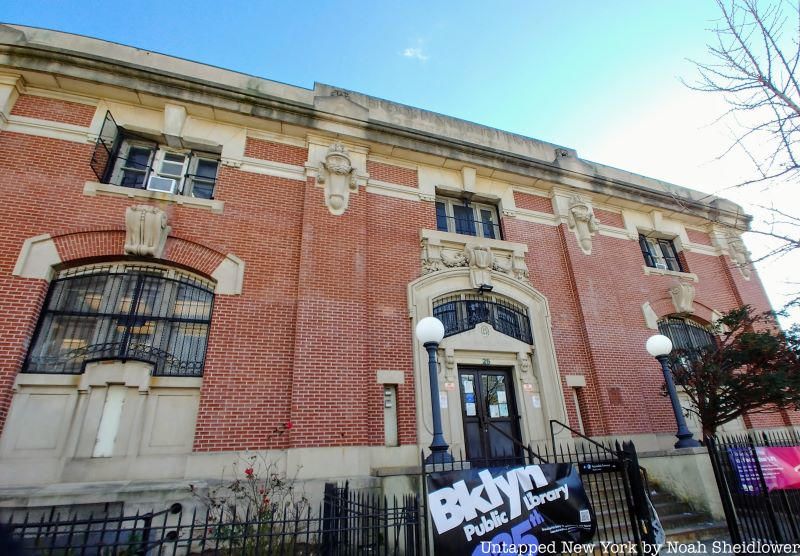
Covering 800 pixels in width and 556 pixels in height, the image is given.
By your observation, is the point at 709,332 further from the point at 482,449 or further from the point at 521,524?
the point at 521,524

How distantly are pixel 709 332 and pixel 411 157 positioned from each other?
34.1 ft

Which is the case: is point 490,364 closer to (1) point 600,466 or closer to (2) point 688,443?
(1) point 600,466

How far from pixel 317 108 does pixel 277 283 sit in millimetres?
4414

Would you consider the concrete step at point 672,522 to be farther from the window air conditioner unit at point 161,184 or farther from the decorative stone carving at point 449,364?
the window air conditioner unit at point 161,184

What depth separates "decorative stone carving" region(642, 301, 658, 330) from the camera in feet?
35.9

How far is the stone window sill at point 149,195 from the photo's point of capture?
7.69m

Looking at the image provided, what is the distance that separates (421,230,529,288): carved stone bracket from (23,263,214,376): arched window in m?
4.89

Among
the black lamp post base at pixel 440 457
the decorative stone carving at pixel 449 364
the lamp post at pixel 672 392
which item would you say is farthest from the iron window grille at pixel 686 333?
the black lamp post base at pixel 440 457

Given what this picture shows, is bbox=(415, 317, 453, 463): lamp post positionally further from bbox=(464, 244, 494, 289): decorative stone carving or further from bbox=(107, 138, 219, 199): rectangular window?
bbox=(107, 138, 219, 199): rectangular window

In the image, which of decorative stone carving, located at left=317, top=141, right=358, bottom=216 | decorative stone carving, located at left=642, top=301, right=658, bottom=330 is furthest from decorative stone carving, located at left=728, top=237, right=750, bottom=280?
decorative stone carving, located at left=317, top=141, right=358, bottom=216

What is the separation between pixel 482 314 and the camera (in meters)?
9.48

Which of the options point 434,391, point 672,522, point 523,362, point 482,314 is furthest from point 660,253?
point 434,391

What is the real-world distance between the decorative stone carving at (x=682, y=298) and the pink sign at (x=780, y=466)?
5.71 meters

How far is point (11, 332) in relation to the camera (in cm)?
638
